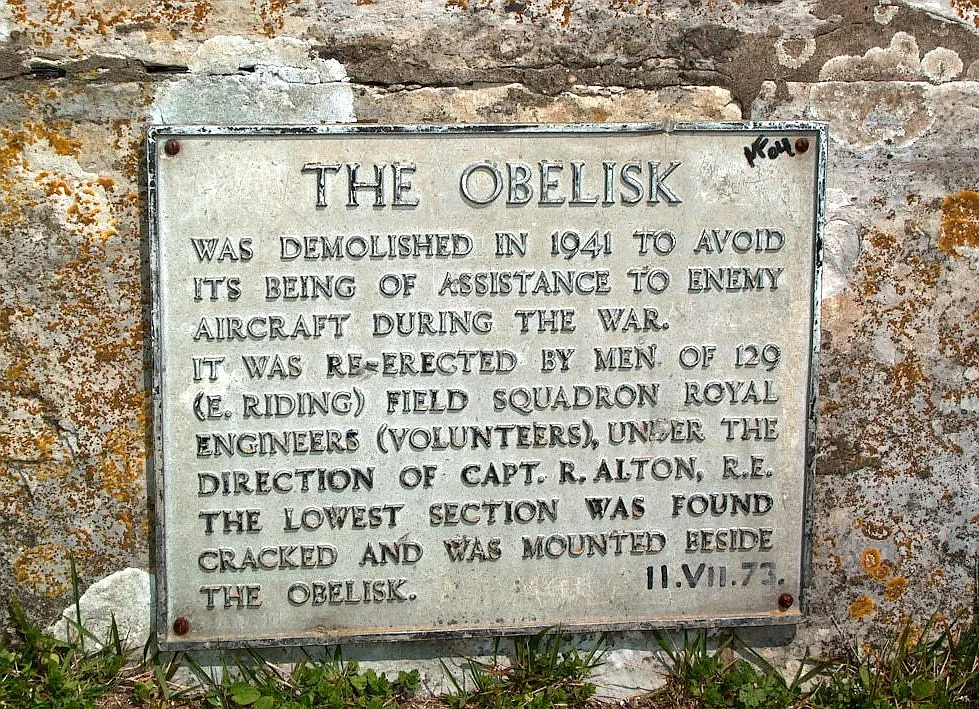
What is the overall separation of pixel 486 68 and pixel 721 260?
0.78 metres

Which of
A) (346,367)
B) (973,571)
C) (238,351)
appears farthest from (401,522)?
(973,571)

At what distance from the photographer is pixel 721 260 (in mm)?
2244

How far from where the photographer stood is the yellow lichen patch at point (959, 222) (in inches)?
92.0

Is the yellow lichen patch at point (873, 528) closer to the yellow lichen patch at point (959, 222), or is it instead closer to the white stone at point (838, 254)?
the white stone at point (838, 254)

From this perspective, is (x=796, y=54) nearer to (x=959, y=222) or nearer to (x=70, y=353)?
(x=959, y=222)

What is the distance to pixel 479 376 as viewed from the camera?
2.25m

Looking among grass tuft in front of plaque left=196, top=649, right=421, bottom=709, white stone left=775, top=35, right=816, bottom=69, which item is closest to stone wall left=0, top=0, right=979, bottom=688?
white stone left=775, top=35, right=816, bottom=69

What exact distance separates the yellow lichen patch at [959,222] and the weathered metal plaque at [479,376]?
1.30 ft

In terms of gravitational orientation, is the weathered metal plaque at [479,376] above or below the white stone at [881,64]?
below

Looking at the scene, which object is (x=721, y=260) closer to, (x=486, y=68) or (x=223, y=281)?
(x=486, y=68)

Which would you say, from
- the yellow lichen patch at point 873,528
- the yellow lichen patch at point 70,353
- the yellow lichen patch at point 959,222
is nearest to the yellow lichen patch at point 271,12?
the yellow lichen patch at point 70,353

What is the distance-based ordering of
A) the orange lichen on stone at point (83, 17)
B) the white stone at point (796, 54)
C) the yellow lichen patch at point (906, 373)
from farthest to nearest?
the yellow lichen patch at point (906, 373)
the white stone at point (796, 54)
the orange lichen on stone at point (83, 17)

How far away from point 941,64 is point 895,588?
1.42m

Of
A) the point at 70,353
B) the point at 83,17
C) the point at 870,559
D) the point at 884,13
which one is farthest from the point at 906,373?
the point at 83,17
